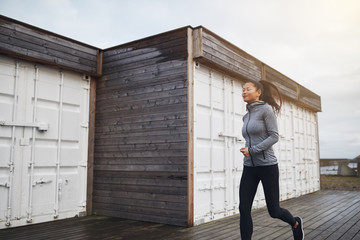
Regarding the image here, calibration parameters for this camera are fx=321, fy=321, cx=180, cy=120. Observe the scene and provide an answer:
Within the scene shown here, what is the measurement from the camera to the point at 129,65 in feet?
19.4

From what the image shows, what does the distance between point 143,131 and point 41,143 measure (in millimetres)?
1688

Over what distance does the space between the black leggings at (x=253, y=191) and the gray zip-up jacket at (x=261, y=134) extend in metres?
0.07

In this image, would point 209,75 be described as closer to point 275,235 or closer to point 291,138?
point 275,235

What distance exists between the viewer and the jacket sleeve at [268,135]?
2828 millimetres

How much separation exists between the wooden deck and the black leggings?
1.39 metres

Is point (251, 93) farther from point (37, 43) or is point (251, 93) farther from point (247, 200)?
point (37, 43)

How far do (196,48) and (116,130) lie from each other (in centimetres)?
212

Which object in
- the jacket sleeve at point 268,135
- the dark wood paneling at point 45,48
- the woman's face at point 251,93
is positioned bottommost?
the jacket sleeve at point 268,135

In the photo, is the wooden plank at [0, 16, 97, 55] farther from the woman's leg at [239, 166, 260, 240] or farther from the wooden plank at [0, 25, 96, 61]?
→ the woman's leg at [239, 166, 260, 240]

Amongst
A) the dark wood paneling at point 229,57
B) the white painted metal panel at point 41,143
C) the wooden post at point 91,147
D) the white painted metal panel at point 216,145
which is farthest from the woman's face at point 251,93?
the wooden post at point 91,147

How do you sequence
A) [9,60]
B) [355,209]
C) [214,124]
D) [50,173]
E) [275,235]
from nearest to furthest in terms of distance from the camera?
[275,235] → [9,60] → [50,173] → [214,124] → [355,209]

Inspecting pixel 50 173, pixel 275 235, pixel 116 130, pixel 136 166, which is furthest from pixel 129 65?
pixel 275 235

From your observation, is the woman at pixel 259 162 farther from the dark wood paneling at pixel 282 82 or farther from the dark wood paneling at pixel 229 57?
the dark wood paneling at pixel 282 82

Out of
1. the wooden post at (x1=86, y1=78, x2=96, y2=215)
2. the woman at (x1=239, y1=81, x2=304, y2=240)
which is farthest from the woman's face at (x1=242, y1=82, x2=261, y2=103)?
the wooden post at (x1=86, y1=78, x2=96, y2=215)
